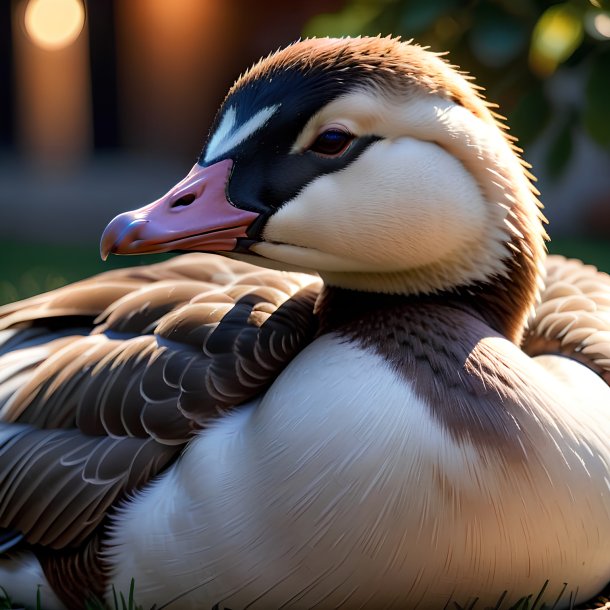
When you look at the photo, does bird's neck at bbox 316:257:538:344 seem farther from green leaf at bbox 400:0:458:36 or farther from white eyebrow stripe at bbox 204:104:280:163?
green leaf at bbox 400:0:458:36

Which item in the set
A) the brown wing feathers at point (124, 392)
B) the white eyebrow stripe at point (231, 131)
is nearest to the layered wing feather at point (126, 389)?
the brown wing feathers at point (124, 392)

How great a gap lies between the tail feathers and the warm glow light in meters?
9.29

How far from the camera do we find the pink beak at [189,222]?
2145mm

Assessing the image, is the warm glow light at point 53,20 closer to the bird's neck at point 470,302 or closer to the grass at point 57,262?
the grass at point 57,262

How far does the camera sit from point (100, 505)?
2.25 m

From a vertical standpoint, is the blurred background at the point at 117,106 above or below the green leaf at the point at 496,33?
below

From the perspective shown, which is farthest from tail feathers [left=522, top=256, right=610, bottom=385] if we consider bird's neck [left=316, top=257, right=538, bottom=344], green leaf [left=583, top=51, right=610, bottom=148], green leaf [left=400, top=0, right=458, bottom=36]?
green leaf [left=400, top=0, right=458, bottom=36]

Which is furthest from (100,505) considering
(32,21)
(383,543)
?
(32,21)

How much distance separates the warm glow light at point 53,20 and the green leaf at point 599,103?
933 cm

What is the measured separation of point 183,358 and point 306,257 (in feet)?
1.14

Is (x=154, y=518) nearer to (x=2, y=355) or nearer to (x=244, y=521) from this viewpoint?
(x=244, y=521)

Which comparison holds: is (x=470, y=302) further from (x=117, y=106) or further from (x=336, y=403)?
(x=117, y=106)

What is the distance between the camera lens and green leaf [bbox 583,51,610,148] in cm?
293

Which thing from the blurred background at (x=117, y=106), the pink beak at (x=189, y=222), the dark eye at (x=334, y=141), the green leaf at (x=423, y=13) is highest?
the green leaf at (x=423, y=13)
